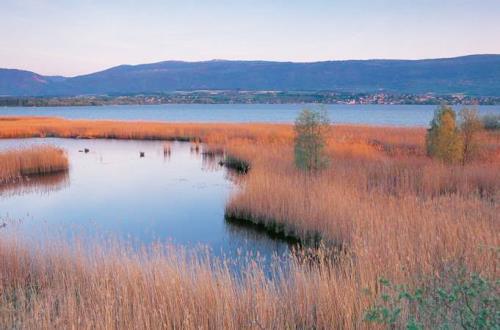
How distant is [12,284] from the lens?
6914mm

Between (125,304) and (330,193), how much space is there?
6948 millimetres

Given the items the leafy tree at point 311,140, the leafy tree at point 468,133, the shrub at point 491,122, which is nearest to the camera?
the leafy tree at point 311,140

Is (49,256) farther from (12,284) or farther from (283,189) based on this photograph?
(283,189)

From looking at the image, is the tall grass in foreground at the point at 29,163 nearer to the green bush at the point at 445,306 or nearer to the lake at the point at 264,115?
the green bush at the point at 445,306

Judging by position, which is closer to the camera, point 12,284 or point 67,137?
point 12,284

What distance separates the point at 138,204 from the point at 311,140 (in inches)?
242

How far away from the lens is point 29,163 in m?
19.7

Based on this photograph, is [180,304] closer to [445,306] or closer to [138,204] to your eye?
[445,306]

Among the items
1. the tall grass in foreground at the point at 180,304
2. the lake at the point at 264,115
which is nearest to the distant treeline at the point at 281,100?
the lake at the point at 264,115

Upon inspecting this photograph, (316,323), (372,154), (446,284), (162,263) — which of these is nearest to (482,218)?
(446,284)

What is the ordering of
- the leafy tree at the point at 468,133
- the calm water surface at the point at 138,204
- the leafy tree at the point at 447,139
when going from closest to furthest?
the calm water surface at the point at 138,204, the leafy tree at the point at 447,139, the leafy tree at the point at 468,133

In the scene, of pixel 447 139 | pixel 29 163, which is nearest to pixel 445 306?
pixel 447 139

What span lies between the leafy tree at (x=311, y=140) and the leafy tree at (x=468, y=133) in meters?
4.69

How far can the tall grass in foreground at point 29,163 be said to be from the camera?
18.5 meters
